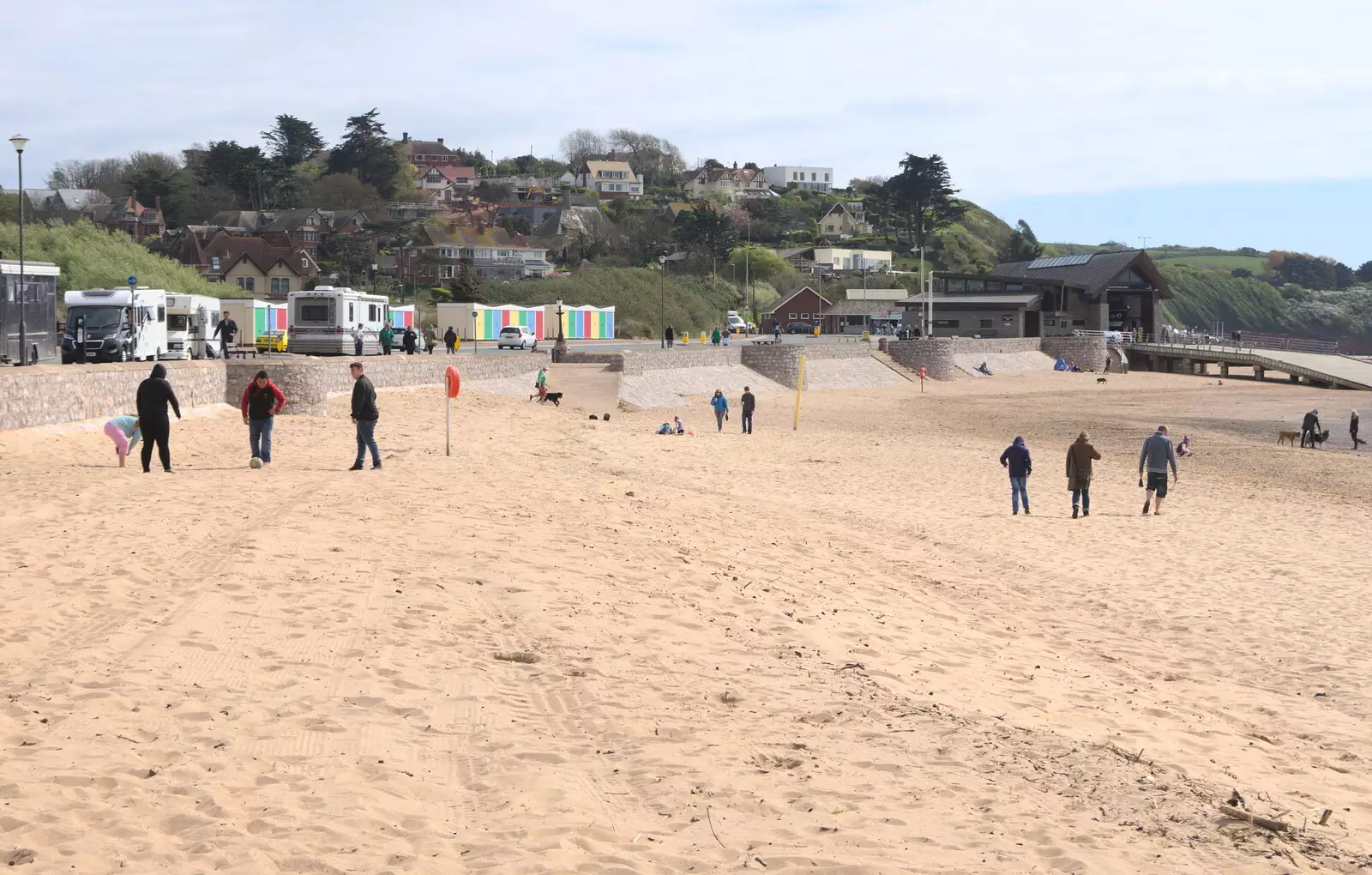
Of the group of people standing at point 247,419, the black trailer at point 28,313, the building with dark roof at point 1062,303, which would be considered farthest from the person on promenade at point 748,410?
the building with dark roof at point 1062,303

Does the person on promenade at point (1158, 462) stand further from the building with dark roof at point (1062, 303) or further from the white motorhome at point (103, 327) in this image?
the building with dark roof at point (1062, 303)

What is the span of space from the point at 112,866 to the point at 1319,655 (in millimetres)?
10296

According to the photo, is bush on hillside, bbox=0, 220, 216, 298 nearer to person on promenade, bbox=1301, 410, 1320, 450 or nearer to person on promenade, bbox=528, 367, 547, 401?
person on promenade, bbox=528, 367, 547, 401

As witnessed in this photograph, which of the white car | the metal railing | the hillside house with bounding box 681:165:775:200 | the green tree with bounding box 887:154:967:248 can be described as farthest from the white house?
the white car

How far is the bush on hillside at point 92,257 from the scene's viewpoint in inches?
2189

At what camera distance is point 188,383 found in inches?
945

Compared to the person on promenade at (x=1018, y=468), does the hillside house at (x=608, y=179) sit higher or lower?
higher

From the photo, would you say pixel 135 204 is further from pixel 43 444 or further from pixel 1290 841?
pixel 1290 841

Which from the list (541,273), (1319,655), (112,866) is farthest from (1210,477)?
(541,273)

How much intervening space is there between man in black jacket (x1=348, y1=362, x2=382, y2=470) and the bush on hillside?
42.1 meters

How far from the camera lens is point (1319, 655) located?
1130cm

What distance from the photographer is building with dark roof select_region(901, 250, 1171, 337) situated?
87875 mm

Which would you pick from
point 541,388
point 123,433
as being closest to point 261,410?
point 123,433

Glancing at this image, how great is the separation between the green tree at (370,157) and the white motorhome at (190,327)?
105m
